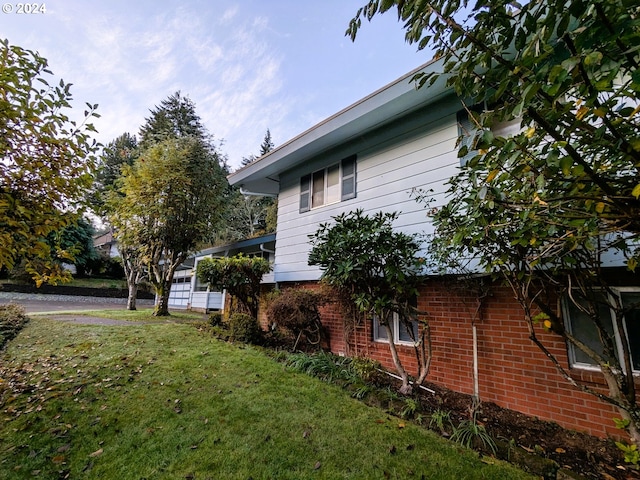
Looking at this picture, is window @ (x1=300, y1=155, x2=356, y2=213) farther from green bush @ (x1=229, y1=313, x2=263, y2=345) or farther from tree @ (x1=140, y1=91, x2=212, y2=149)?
tree @ (x1=140, y1=91, x2=212, y2=149)

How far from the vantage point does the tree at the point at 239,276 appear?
333 inches

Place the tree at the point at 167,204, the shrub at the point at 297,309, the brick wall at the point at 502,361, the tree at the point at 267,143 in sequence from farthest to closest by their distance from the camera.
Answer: the tree at the point at 267,143
the tree at the point at 167,204
the shrub at the point at 297,309
the brick wall at the point at 502,361

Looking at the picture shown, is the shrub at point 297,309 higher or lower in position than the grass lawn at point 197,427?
higher

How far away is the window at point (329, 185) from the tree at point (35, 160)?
4930 mm

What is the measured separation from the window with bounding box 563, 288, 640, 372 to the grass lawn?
193 cm

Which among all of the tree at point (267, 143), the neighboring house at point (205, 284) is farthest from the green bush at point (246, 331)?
the tree at point (267, 143)

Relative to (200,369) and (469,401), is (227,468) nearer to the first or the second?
(200,369)

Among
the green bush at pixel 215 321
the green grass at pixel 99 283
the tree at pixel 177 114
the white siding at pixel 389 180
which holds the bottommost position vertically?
the green bush at pixel 215 321

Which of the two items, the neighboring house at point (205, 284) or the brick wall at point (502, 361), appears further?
the neighboring house at point (205, 284)

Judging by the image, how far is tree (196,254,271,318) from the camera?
27.7 feet

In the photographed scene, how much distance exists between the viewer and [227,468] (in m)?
2.70

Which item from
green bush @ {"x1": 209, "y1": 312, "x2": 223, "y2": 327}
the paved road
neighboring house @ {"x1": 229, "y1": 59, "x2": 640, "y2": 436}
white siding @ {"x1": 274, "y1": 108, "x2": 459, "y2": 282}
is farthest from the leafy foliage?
the paved road

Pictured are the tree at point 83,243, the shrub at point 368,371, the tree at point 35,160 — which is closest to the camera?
the tree at point 35,160

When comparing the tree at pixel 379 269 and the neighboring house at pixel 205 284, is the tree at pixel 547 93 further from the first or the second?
the neighboring house at pixel 205 284
